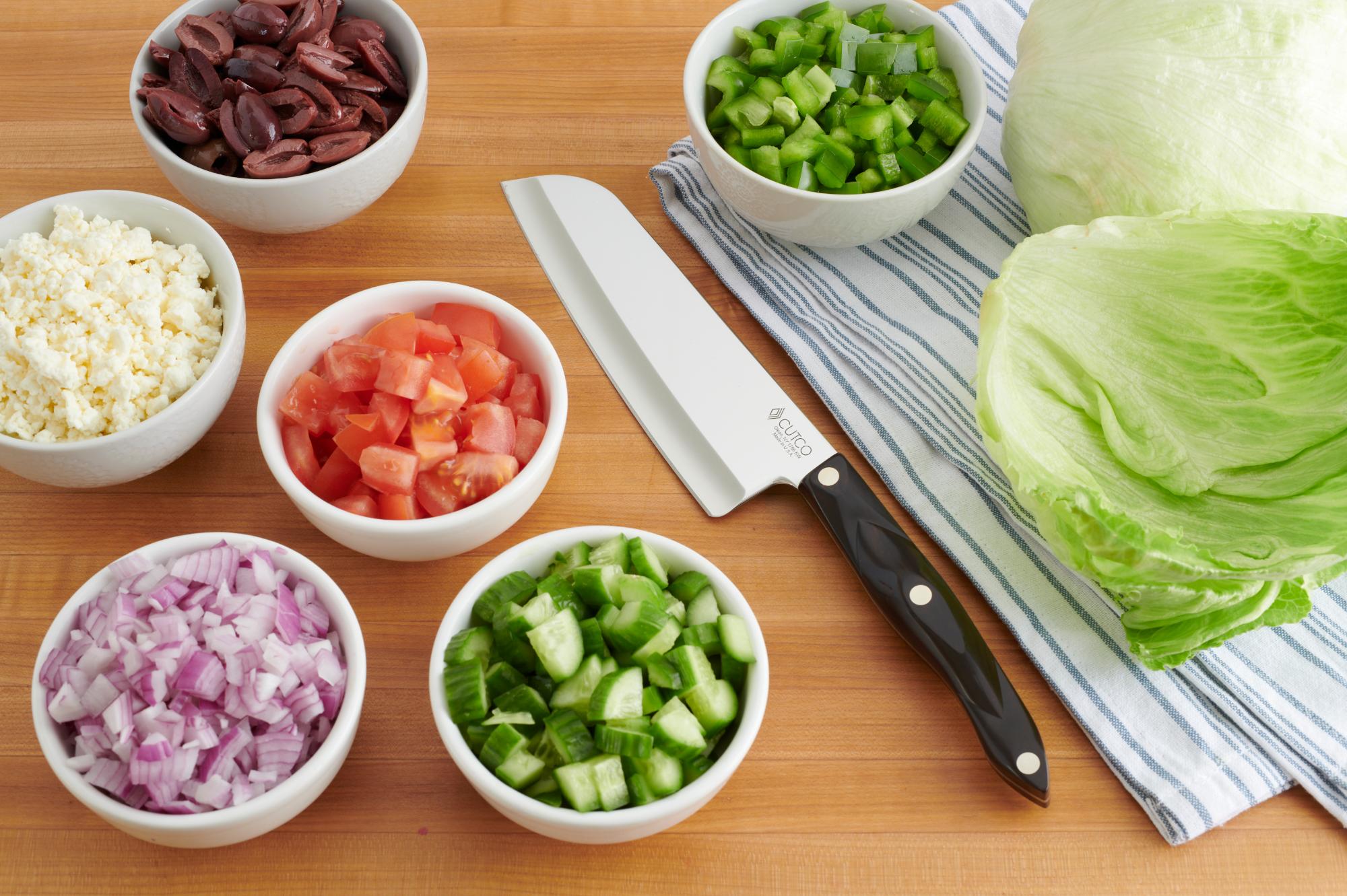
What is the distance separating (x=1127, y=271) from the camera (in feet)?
5.34

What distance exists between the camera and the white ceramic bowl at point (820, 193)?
175 cm

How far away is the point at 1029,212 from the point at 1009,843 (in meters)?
1.08

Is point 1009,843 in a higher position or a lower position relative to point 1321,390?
lower

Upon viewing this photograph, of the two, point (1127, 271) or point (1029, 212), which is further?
point (1029, 212)

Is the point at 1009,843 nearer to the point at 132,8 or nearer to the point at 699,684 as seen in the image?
the point at 699,684

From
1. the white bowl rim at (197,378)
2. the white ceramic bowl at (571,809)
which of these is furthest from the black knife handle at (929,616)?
the white bowl rim at (197,378)

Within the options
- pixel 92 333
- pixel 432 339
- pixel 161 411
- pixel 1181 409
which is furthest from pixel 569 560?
pixel 1181 409

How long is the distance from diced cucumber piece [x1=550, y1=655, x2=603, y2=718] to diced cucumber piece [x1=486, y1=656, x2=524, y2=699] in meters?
0.06

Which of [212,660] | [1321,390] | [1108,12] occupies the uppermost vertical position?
[1108,12]

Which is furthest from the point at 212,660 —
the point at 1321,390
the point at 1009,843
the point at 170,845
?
the point at 1321,390

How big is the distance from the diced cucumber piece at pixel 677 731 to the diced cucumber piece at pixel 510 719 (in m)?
0.15

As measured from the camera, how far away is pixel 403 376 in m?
1.50

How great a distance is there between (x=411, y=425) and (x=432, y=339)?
0.49ft

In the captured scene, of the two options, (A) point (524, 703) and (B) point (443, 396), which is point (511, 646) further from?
(B) point (443, 396)
